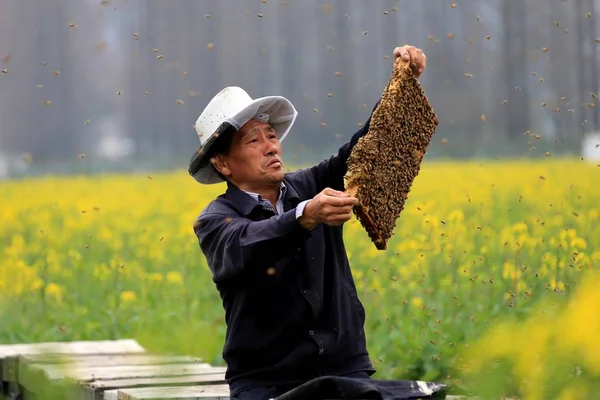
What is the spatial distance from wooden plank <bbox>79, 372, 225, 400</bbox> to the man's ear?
3.74 feet

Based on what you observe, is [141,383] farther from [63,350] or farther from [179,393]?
[63,350]

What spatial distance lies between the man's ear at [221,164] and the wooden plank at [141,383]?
1141 millimetres

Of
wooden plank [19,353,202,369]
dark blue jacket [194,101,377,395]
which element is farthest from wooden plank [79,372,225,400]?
dark blue jacket [194,101,377,395]

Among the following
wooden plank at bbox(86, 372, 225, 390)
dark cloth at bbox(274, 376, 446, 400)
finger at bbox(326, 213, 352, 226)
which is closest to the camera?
dark cloth at bbox(274, 376, 446, 400)

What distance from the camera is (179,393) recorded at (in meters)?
4.53

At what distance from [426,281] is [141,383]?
2.42 metres

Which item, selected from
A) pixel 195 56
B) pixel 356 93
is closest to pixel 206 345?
pixel 356 93

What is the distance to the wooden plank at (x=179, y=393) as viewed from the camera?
4375 millimetres

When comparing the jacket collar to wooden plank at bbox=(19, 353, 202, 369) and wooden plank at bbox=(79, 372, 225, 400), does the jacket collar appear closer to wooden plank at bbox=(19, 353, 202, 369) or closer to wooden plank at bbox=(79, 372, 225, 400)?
wooden plank at bbox=(79, 372, 225, 400)

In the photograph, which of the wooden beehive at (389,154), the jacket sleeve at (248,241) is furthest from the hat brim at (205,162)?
the wooden beehive at (389,154)

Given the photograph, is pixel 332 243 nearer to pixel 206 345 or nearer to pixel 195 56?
pixel 206 345

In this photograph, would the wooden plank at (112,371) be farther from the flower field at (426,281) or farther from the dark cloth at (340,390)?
the dark cloth at (340,390)

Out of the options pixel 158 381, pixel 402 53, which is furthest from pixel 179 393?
pixel 402 53

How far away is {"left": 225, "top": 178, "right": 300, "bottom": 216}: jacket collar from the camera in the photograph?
13.0 feet
